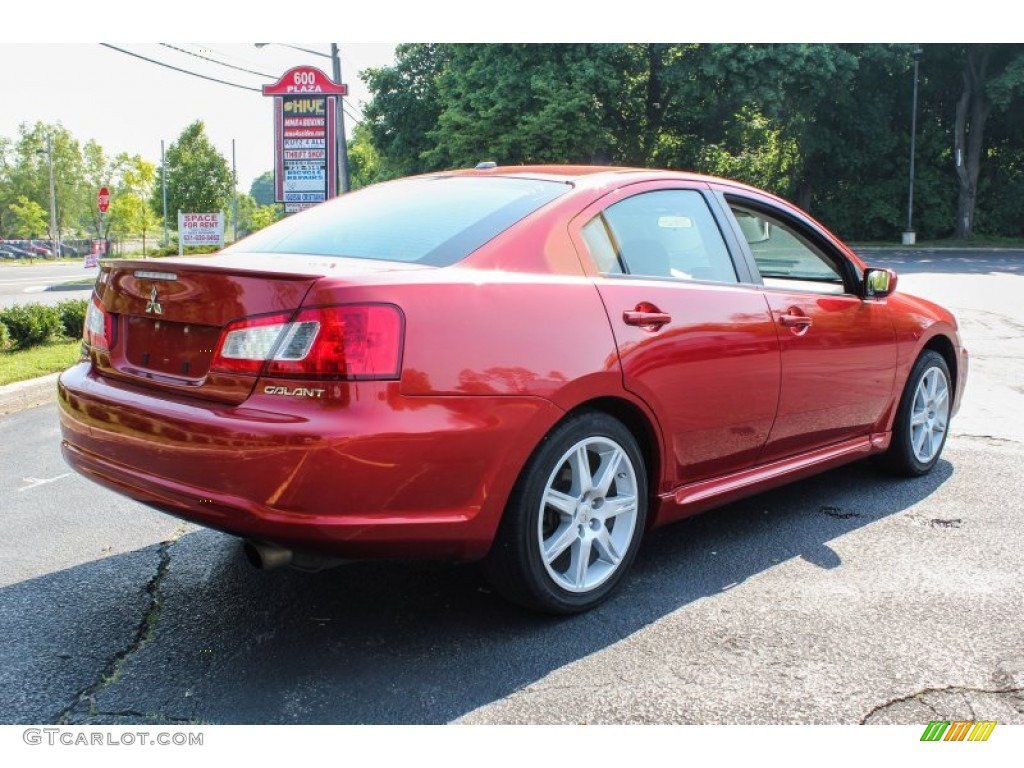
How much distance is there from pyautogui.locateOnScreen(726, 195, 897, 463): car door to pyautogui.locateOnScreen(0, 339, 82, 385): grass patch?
18.6 ft

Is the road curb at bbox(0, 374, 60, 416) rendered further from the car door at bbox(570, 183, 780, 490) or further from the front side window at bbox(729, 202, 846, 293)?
the front side window at bbox(729, 202, 846, 293)

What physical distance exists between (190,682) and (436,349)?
1207mm

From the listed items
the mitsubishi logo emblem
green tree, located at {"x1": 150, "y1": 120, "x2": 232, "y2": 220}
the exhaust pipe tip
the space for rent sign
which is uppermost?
green tree, located at {"x1": 150, "y1": 120, "x2": 232, "y2": 220}

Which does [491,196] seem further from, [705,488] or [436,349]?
[705,488]

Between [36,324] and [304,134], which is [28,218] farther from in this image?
[36,324]

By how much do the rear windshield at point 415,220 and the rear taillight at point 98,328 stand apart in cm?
55

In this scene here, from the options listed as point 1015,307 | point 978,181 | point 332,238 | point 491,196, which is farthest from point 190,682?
point 978,181

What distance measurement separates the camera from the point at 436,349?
2.71 meters

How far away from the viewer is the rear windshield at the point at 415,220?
313 centimetres

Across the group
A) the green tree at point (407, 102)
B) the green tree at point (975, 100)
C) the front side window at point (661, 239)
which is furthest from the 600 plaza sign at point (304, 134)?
the green tree at point (975, 100)

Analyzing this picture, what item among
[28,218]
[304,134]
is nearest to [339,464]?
[304,134]

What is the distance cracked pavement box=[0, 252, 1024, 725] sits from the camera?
8.61 feet

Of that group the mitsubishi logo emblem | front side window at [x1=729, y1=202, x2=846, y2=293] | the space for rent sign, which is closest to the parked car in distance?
the space for rent sign

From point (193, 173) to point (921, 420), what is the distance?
190ft
